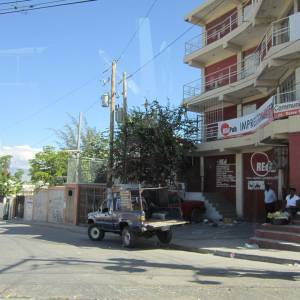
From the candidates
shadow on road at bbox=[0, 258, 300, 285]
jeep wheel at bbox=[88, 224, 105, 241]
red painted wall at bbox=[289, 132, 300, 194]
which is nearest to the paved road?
shadow on road at bbox=[0, 258, 300, 285]

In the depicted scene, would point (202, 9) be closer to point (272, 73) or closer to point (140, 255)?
point (272, 73)

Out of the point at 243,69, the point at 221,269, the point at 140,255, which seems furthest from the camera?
the point at 243,69

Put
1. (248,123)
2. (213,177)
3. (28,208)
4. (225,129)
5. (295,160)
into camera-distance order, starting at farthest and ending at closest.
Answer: (28,208) < (213,177) < (225,129) < (248,123) < (295,160)

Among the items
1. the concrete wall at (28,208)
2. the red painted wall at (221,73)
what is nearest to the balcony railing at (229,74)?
the red painted wall at (221,73)

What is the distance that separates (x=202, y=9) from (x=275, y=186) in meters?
12.9

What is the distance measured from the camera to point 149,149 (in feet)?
88.4

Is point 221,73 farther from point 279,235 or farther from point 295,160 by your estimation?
point 279,235

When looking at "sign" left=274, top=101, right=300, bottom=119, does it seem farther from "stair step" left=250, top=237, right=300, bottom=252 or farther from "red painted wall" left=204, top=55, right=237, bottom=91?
"red painted wall" left=204, top=55, right=237, bottom=91

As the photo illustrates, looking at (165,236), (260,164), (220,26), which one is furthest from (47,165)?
(165,236)

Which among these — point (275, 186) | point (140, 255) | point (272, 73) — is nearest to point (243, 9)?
point (272, 73)

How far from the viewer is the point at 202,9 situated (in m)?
31.6

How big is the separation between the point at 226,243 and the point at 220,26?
17845 millimetres

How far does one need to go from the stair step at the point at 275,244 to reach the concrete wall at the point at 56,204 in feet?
70.3

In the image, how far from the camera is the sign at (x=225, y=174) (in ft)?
96.2
